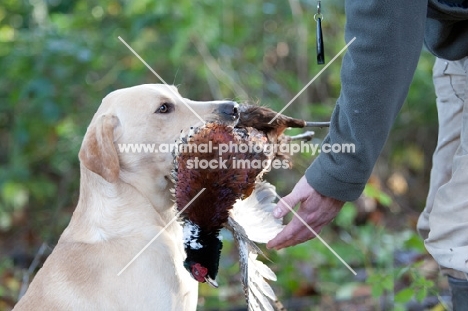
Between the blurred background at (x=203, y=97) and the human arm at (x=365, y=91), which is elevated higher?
the human arm at (x=365, y=91)

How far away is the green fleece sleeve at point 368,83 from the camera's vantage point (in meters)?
2.29

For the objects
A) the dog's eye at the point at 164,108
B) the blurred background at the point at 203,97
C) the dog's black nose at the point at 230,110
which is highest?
the dog's black nose at the point at 230,110

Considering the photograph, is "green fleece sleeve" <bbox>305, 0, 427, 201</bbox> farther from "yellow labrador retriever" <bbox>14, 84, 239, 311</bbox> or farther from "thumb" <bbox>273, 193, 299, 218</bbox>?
"yellow labrador retriever" <bbox>14, 84, 239, 311</bbox>

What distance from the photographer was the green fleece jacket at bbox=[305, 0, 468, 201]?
7.54ft

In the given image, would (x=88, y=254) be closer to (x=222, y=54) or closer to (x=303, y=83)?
(x=222, y=54)

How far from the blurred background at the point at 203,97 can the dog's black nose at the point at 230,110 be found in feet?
5.58

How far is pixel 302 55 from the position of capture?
5898 millimetres

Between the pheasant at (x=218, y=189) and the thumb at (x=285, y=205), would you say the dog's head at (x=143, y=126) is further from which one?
the thumb at (x=285, y=205)

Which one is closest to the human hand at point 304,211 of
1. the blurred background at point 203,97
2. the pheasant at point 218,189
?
the pheasant at point 218,189

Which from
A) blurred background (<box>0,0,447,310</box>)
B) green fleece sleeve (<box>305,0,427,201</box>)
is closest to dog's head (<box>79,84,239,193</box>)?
green fleece sleeve (<box>305,0,427,201</box>)

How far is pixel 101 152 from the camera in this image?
2916mm

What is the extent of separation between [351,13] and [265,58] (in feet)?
12.8

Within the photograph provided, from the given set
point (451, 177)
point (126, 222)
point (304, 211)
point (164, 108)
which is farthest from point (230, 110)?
point (451, 177)

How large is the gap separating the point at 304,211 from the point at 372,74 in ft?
2.16
